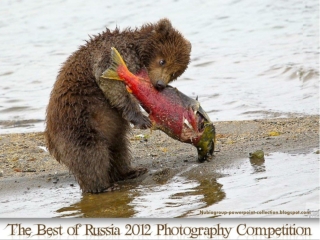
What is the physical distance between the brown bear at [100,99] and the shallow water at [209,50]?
323cm

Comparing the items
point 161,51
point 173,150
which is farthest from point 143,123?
point 173,150

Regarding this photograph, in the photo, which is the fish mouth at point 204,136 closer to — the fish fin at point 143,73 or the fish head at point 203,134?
the fish head at point 203,134

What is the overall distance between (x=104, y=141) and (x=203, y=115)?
1004mm

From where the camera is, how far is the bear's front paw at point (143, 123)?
7.30 m

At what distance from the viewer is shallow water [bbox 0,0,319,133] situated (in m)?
11.5

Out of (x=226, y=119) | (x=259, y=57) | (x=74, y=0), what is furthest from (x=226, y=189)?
(x=74, y=0)

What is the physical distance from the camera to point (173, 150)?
8578mm

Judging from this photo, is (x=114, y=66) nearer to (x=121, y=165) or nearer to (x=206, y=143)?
(x=121, y=165)

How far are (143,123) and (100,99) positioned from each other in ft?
1.58

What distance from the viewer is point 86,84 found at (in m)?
7.39

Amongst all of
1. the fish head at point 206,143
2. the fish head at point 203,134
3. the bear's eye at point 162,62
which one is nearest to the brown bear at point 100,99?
the bear's eye at point 162,62

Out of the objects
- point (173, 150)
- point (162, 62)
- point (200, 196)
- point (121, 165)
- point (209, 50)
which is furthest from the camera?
point (209, 50)

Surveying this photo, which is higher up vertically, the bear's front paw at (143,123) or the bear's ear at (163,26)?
the bear's ear at (163,26)

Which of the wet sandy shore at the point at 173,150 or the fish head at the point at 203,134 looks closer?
the fish head at the point at 203,134
